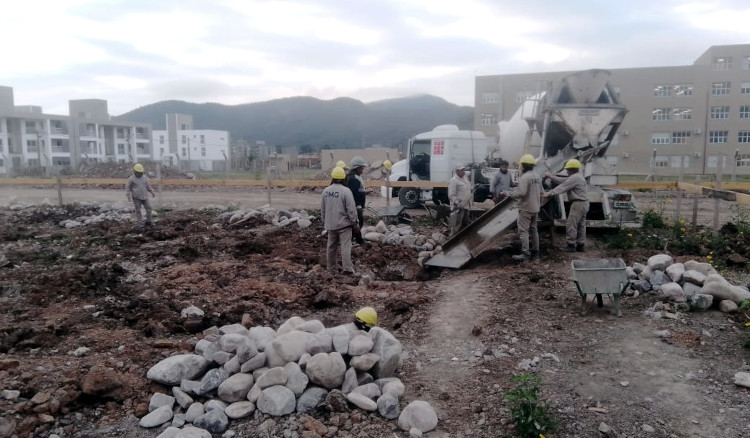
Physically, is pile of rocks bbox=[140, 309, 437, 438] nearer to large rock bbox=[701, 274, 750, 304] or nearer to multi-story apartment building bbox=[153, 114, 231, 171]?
large rock bbox=[701, 274, 750, 304]

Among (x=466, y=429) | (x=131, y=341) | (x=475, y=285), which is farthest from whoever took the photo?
(x=475, y=285)

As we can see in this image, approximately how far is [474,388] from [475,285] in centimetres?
323

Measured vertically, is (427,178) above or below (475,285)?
above

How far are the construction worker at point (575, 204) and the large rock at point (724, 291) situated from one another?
128 inches

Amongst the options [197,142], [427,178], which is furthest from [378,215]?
[197,142]

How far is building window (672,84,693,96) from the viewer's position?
4597 centimetres

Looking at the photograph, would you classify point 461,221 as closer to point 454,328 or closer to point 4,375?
point 454,328

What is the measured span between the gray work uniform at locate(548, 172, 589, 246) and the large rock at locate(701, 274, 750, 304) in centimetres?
324

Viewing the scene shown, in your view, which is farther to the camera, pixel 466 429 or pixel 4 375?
pixel 4 375

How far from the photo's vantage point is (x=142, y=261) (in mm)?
9477

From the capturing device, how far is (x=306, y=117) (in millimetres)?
175500

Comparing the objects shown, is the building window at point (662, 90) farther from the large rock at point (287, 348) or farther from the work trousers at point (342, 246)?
the large rock at point (287, 348)

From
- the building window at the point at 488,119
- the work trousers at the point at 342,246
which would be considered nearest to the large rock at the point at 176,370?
the work trousers at the point at 342,246

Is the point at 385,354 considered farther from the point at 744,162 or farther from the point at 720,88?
the point at 720,88
